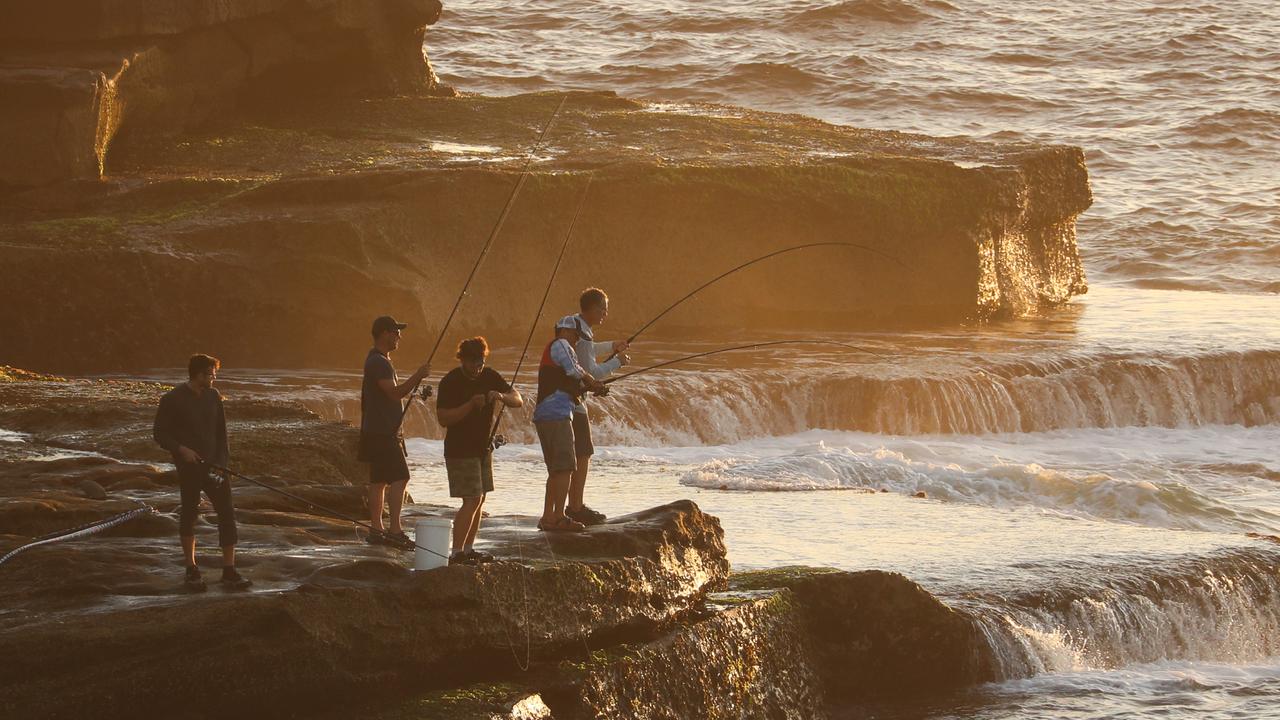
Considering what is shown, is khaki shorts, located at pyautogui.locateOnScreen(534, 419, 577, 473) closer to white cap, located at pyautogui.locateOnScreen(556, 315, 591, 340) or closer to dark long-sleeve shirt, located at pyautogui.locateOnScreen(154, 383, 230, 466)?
white cap, located at pyautogui.locateOnScreen(556, 315, 591, 340)

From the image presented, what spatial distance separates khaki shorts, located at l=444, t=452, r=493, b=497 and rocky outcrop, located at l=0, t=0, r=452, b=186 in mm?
13901

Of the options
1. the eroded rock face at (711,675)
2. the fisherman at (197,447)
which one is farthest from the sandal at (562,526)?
the fisherman at (197,447)

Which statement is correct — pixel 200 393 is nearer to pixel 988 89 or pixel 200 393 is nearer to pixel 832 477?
pixel 832 477

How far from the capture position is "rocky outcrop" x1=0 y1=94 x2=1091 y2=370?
21.3m

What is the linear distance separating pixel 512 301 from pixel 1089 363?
7499 millimetres

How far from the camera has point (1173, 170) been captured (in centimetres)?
4450

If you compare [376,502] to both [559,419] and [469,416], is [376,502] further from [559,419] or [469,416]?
[559,419]

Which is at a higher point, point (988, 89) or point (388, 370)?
point (988, 89)

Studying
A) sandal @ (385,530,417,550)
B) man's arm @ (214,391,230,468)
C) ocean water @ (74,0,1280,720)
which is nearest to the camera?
man's arm @ (214,391,230,468)

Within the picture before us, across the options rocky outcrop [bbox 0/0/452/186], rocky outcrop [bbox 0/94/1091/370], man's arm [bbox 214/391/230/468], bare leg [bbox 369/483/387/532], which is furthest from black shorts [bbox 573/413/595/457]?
rocky outcrop [bbox 0/0/452/186]

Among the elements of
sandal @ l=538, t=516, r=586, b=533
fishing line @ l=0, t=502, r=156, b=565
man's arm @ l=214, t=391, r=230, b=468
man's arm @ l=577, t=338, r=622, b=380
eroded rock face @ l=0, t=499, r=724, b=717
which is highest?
man's arm @ l=577, t=338, r=622, b=380

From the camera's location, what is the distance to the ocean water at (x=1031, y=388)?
485 inches

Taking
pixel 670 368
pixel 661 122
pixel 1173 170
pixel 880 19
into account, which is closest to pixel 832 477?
pixel 670 368

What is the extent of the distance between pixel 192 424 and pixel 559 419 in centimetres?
215
